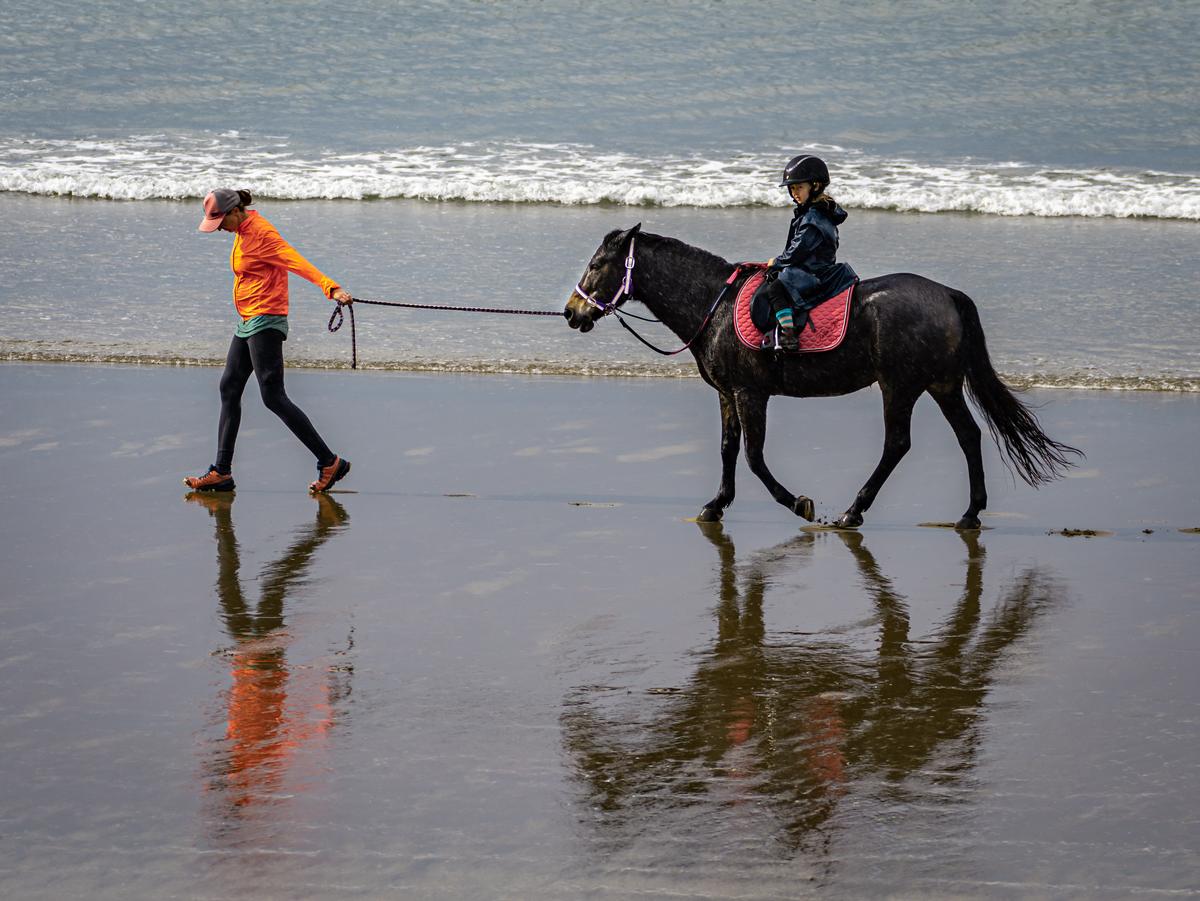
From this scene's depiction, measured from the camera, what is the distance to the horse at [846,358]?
25.6 ft

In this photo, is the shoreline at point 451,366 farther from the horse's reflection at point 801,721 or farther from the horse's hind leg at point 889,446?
the horse's reflection at point 801,721

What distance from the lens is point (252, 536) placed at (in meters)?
7.48

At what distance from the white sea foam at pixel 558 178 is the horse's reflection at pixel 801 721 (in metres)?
17.5

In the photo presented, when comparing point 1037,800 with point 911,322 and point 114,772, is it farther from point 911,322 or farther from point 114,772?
point 911,322

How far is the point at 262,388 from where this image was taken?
8.67 metres

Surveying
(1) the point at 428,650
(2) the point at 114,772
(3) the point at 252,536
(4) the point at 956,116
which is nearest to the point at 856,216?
(4) the point at 956,116

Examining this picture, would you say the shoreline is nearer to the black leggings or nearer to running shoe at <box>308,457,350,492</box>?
the black leggings

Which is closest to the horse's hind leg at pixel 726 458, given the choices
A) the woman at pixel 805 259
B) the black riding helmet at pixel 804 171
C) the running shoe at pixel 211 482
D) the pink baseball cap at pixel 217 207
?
the woman at pixel 805 259

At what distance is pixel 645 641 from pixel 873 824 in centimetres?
183

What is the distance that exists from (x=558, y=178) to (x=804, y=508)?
18220 millimetres

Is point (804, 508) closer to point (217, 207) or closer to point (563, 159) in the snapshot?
point (217, 207)

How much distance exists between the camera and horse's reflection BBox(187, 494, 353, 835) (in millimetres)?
4344

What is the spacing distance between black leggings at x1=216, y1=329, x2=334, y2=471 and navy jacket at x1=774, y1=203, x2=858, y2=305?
9.04 ft

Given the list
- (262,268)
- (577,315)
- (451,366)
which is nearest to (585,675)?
(577,315)
